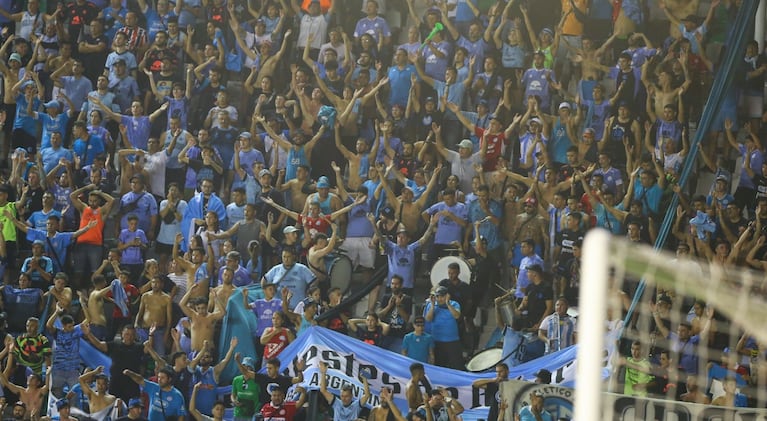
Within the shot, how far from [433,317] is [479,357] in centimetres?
67

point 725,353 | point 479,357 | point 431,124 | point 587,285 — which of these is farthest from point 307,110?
point 587,285

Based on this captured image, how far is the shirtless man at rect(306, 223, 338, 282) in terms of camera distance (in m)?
15.4

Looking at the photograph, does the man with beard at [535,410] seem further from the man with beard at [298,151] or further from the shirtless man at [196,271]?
the man with beard at [298,151]

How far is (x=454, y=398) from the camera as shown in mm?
13938

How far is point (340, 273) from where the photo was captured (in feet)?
50.7

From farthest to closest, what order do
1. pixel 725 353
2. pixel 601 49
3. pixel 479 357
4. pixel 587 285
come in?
pixel 601 49, pixel 479 357, pixel 725 353, pixel 587 285

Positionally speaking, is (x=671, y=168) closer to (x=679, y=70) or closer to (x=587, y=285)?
(x=679, y=70)

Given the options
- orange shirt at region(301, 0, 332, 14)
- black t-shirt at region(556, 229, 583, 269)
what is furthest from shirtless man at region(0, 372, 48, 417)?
orange shirt at region(301, 0, 332, 14)

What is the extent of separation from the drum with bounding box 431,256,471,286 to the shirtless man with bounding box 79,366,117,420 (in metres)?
3.61

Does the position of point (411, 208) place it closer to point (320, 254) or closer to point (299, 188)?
point (320, 254)

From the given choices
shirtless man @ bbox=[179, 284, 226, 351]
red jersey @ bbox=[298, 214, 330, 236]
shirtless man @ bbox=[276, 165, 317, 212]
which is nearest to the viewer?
shirtless man @ bbox=[179, 284, 226, 351]

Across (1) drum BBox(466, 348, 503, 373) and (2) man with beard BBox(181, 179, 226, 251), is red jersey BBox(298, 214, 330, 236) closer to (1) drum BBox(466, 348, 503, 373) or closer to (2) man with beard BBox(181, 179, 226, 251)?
(2) man with beard BBox(181, 179, 226, 251)

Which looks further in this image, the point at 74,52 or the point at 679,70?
the point at 74,52

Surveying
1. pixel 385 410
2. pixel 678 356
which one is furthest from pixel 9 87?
pixel 678 356
